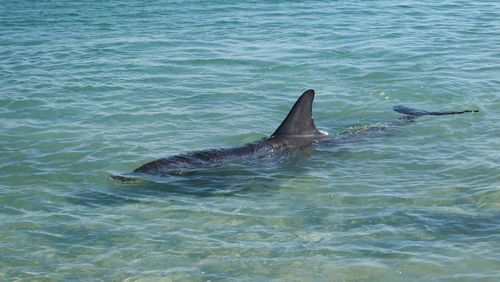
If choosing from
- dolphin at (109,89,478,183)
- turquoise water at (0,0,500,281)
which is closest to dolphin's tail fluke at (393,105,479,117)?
turquoise water at (0,0,500,281)

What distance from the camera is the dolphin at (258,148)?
9.07m

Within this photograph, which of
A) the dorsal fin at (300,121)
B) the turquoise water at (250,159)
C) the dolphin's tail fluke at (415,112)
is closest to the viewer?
the turquoise water at (250,159)

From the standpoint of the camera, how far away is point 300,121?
10.1m

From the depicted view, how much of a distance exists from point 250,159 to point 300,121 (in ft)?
3.66

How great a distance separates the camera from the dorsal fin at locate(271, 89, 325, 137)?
9812mm

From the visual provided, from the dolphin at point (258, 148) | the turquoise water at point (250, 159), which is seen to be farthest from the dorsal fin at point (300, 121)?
the turquoise water at point (250, 159)

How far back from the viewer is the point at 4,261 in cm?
682

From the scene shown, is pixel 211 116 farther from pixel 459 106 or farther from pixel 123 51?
pixel 123 51

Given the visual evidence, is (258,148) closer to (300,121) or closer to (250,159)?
(250,159)

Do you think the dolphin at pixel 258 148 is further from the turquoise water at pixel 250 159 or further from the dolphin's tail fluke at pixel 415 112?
the dolphin's tail fluke at pixel 415 112

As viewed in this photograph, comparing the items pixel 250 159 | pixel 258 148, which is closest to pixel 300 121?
pixel 258 148

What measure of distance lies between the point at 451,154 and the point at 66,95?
801cm

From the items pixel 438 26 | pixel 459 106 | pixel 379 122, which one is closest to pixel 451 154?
pixel 379 122

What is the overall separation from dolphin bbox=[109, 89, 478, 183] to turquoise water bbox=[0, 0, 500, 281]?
9.0 inches
